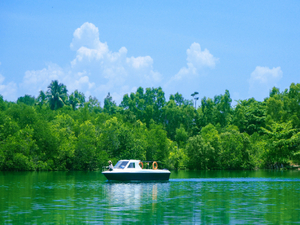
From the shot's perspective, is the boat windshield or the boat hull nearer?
the boat hull

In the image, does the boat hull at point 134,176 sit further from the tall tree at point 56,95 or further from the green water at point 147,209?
the tall tree at point 56,95

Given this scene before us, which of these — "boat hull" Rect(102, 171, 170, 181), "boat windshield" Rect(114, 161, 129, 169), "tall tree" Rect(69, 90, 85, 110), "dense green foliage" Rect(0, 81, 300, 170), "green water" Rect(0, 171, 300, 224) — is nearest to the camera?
"green water" Rect(0, 171, 300, 224)

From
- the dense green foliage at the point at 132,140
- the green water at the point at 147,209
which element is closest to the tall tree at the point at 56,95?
the dense green foliage at the point at 132,140

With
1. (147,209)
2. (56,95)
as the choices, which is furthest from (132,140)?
(147,209)

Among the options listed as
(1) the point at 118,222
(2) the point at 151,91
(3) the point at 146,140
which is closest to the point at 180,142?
(3) the point at 146,140

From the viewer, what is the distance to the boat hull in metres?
53.3

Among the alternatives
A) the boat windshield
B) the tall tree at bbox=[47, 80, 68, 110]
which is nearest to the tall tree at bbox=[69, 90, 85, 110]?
the tall tree at bbox=[47, 80, 68, 110]

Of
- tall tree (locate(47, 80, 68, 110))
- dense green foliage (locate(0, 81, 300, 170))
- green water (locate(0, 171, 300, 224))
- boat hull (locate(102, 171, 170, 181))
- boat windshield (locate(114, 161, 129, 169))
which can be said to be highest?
tall tree (locate(47, 80, 68, 110))

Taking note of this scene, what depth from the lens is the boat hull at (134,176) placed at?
53.3 meters

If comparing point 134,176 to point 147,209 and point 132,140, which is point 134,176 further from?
point 132,140

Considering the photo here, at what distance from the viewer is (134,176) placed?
54219 millimetres

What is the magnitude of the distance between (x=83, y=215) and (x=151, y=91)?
143040 millimetres

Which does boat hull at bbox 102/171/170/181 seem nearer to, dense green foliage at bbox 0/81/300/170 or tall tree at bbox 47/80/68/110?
dense green foliage at bbox 0/81/300/170

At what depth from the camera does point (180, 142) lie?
129 m
